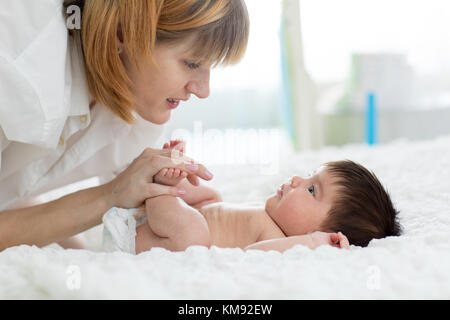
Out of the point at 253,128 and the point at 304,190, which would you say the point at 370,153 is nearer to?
the point at 304,190

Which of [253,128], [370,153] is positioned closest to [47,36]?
[370,153]

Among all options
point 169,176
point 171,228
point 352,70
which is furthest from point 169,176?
point 352,70

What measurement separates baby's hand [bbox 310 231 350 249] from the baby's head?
6 centimetres

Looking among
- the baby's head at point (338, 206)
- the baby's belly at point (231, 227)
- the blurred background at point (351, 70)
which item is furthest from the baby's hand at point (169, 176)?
the blurred background at point (351, 70)

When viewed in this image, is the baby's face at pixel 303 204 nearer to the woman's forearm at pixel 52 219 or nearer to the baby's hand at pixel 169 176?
the baby's hand at pixel 169 176

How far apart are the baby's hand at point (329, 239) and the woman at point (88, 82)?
0.84 ft

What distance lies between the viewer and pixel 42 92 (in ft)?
3.17

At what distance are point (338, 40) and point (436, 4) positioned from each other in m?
0.57

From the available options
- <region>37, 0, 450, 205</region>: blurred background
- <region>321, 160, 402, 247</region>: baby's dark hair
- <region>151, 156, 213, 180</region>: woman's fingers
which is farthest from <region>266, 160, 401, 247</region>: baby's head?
<region>37, 0, 450, 205</region>: blurred background

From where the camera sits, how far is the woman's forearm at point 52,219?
1.07m

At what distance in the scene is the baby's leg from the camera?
0.98 metres

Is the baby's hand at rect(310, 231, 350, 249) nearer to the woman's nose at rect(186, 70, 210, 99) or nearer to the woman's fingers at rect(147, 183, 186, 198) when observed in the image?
the woman's fingers at rect(147, 183, 186, 198)

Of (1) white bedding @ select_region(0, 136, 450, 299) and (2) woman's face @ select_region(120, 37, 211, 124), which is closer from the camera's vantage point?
(1) white bedding @ select_region(0, 136, 450, 299)

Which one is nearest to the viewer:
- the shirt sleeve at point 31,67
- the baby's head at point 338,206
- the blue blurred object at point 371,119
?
the shirt sleeve at point 31,67
